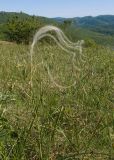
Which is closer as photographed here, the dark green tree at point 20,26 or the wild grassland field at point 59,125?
the wild grassland field at point 59,125

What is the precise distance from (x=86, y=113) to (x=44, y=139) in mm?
885

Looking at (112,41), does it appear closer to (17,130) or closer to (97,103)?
(97,103)

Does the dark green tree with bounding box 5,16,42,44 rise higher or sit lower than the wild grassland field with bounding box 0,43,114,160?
lower

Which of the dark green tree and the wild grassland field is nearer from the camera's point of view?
the wild grassland field

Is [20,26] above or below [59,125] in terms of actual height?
below

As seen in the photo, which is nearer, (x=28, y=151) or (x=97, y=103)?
(x=28, y=151)

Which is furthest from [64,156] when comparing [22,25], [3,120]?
[22,25]

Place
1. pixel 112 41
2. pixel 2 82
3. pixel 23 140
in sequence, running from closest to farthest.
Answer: pixel 23 140, pixel 2 82, pixel 112 41

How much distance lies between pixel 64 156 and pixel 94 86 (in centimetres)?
172

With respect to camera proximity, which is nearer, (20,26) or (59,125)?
(59,125)

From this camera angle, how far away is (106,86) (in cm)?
411

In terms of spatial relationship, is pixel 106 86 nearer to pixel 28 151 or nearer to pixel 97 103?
pixel 97 103

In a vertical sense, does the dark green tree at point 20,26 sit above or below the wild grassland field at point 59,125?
below

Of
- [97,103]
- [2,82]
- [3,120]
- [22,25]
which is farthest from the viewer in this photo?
[22,25]
